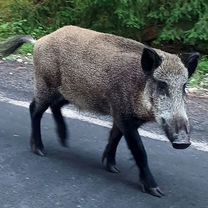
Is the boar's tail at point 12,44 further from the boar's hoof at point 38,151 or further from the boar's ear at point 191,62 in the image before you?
the boar's ear at point 191,62

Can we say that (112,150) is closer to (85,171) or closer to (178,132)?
(85,171)

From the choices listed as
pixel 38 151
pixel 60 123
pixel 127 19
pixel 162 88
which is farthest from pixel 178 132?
pixel 127 19

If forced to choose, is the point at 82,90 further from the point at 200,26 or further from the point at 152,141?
the point at 200,26

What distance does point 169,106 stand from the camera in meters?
5.34

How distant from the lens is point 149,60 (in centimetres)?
552

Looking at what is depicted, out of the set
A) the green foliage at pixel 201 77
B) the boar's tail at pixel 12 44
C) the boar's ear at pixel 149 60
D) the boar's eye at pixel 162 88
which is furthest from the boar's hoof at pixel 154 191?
the green foliage at pixel 201 77

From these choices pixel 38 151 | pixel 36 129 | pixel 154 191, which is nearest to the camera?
pixel 154 191

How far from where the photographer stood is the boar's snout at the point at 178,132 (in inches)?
201

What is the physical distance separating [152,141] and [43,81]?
1.25 meters

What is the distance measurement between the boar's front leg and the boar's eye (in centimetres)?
40

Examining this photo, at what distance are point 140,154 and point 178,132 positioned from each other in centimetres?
63

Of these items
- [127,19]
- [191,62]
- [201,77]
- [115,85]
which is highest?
[191,62]

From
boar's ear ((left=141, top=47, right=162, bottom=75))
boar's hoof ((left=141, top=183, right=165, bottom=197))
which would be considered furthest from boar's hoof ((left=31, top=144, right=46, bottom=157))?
boar's ear ((left=141, top=47, right=162, bottom=75))

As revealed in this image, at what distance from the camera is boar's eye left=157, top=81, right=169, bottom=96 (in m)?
5.42
